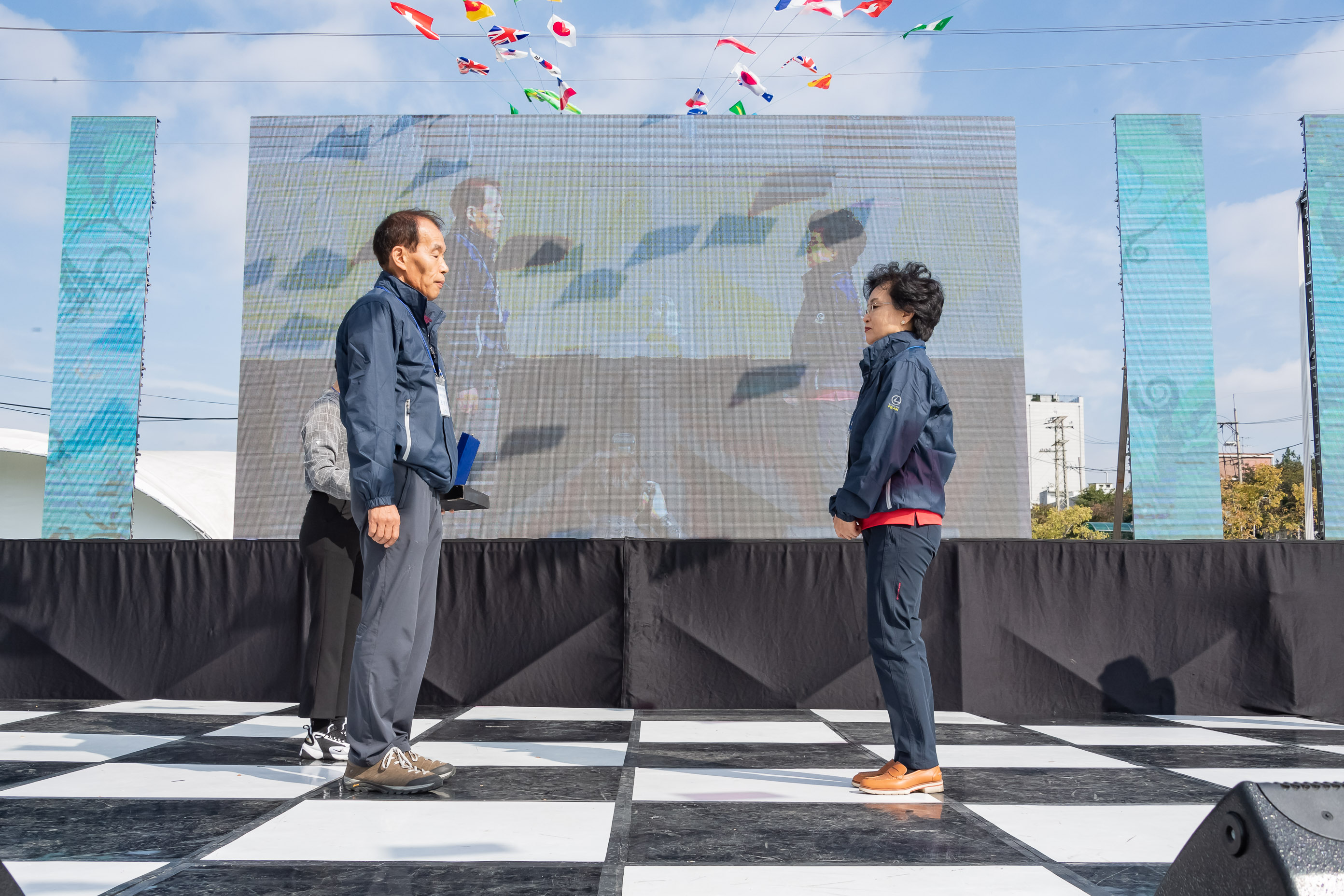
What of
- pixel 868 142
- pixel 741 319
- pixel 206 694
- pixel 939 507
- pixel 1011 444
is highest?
pixel 868 142

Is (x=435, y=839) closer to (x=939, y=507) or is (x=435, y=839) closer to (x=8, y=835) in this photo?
(x=8, y=835)

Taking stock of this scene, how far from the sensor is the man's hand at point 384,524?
1755 mm

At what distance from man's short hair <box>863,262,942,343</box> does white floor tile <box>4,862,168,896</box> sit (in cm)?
176

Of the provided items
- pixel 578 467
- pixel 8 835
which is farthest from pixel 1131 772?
pixel 578 467

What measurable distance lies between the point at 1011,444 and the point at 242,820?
1113 centimetres

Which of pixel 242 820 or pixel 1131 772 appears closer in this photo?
pixel 242 820

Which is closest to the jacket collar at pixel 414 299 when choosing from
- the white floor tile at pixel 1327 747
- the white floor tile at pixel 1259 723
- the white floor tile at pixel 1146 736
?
the white floor tile at pixel 1146 736

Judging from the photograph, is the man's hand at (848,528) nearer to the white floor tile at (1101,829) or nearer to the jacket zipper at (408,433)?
the white floor tile at (1101,829)

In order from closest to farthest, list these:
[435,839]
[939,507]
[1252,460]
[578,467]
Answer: [435,839]
[939,507]
[578,467]
[1252,460]

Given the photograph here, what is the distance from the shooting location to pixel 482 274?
11445mm

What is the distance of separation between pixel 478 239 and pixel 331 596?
9.82 metres

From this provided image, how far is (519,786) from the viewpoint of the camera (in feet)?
6.17

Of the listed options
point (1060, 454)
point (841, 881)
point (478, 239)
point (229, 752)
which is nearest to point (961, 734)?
point (841, 881)

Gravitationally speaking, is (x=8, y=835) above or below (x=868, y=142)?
below
